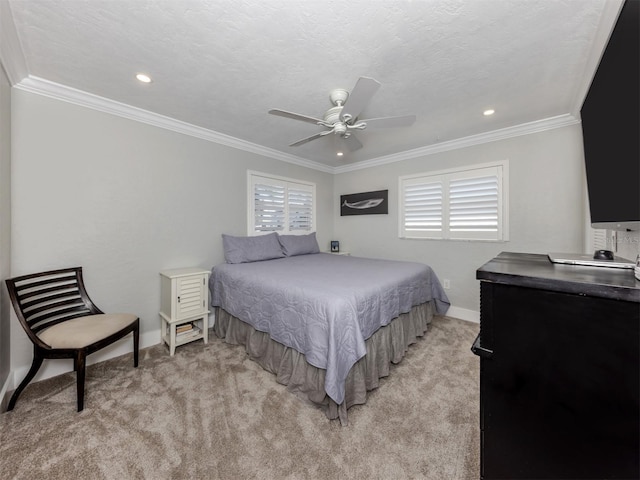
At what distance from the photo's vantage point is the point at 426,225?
3.73 m

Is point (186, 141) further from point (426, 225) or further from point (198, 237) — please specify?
point (426, 225)

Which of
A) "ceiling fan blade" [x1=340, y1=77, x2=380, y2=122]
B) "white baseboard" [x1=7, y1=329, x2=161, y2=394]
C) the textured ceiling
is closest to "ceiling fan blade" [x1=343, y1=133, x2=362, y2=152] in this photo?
the textured ceiling

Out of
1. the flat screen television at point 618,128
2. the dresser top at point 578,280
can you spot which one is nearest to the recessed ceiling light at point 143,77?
the dresser top at point 578,280

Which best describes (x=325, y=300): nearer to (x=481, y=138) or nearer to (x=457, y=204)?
(x=457, y=204)

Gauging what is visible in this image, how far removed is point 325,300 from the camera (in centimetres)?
177

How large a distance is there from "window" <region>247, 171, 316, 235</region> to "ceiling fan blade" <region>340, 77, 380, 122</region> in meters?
1.95

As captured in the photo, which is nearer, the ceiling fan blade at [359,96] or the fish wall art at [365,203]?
the ceiling fan blade at [359,96]

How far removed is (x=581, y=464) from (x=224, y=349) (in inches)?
103

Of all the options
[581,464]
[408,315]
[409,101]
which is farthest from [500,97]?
[581,464]

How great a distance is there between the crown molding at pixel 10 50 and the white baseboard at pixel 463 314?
184 inches

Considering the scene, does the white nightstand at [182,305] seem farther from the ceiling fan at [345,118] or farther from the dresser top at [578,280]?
the dresser top at [578,280]

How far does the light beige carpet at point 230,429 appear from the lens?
52.1 inches

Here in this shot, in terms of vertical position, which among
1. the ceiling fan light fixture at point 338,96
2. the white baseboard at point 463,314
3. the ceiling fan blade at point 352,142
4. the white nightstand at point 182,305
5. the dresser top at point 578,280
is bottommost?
the white baseboard at point 463,314

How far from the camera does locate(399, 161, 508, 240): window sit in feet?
10.3
